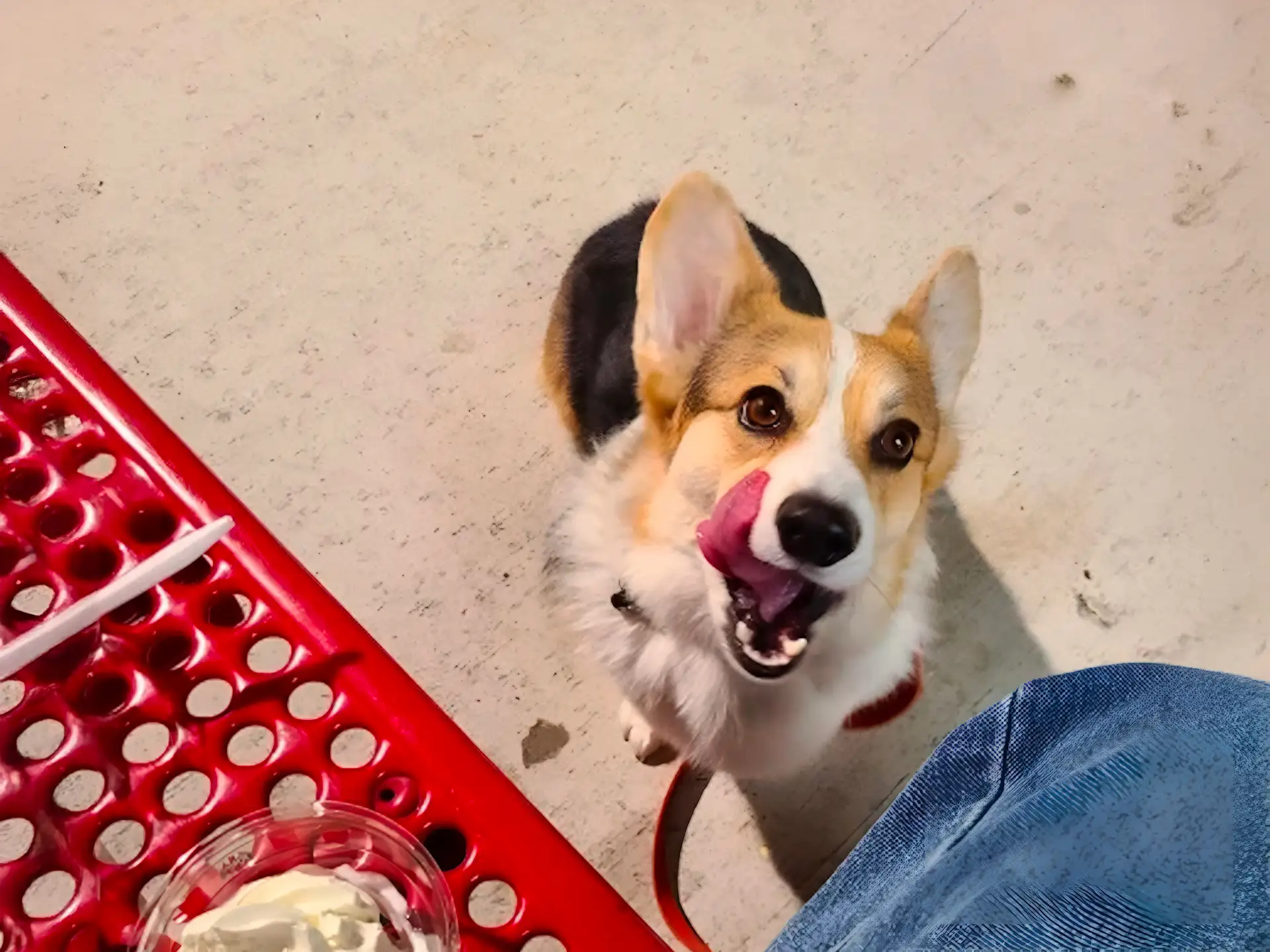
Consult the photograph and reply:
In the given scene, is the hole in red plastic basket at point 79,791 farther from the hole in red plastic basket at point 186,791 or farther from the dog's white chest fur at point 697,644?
the dog's white chest fur at point 697,644

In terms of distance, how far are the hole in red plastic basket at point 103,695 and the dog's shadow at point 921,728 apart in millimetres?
1087

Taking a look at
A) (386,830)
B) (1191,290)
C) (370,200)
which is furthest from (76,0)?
(1191,290)

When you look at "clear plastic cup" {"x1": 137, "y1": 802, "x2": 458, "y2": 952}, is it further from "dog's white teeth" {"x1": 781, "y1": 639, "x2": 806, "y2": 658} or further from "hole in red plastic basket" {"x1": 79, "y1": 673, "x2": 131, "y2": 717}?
"dog's white teeth" {"x1": 781, "y1": 639, "x2": 806, "y2": 658}

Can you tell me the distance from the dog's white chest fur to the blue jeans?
0.23 meters

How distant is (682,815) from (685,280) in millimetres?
975

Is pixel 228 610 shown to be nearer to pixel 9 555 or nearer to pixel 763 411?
pixel 9 555

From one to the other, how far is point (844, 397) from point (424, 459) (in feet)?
3.48

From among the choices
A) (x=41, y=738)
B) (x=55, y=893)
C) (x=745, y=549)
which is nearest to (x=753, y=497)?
(x=745, y=549)

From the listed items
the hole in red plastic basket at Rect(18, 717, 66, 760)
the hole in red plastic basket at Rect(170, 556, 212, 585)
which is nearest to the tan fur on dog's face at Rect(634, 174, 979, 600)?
the hole in red plastic basket at Rect(170, 556, 212, 585)

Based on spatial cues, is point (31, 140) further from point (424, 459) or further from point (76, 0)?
point (424, 459)

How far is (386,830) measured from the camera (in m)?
0.93

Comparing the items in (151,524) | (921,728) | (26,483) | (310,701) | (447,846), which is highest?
(26,483)

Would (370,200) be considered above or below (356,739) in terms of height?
above

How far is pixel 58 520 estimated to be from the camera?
1050mm
